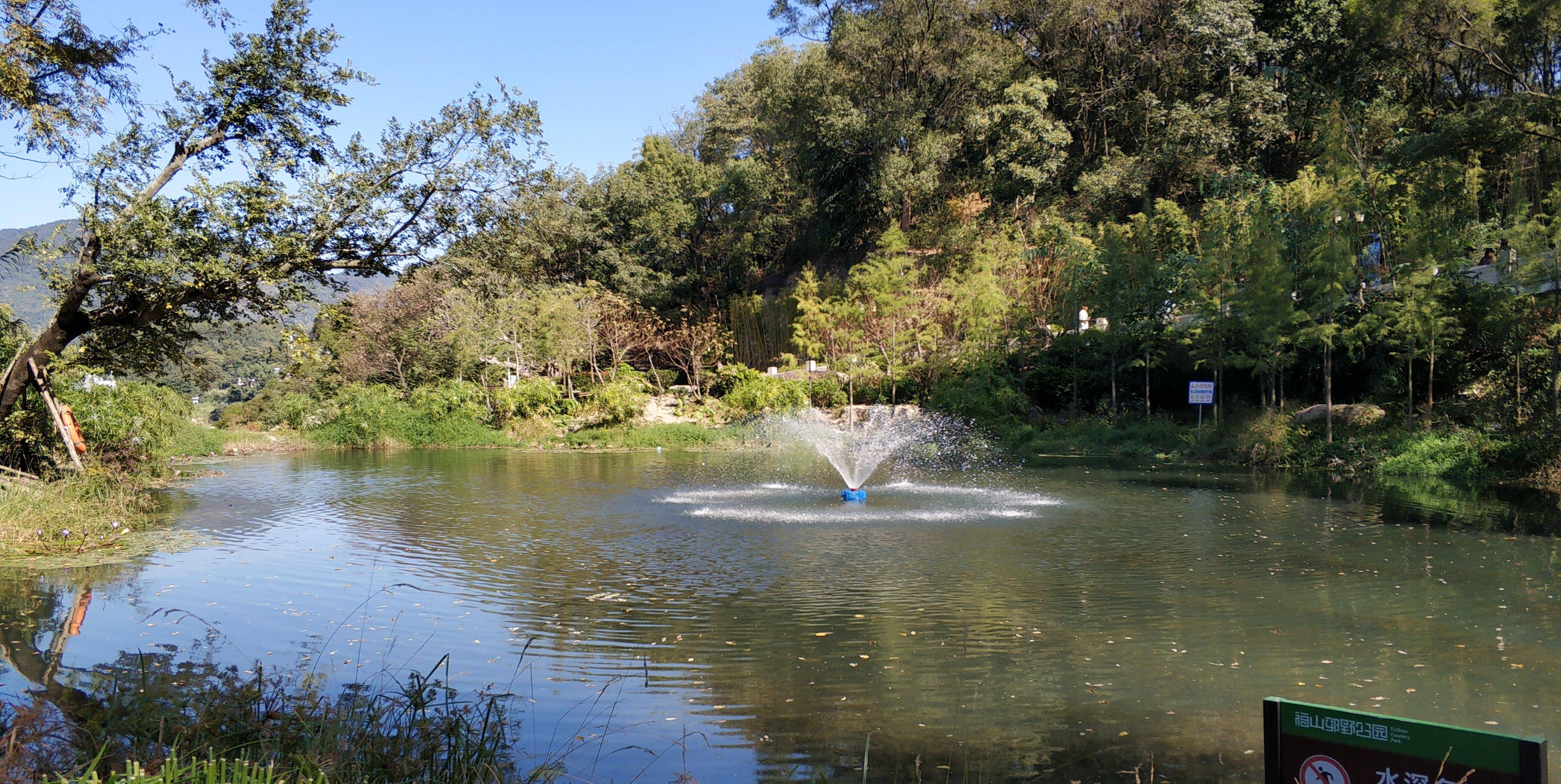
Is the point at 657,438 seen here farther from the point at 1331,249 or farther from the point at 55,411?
the point at 55,411

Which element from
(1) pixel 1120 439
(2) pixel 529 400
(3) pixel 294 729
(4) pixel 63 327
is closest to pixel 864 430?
(1) pixel 1120 439

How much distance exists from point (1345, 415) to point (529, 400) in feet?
73.0

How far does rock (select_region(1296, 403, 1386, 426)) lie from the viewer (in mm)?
20797

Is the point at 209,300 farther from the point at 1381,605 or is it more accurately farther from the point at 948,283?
the point at 948,283

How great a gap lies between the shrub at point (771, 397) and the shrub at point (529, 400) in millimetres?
5877

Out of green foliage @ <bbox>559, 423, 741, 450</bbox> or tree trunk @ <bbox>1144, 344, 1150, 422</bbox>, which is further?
green foliage @ <bbox>559, 423, 741, 450</bbox>

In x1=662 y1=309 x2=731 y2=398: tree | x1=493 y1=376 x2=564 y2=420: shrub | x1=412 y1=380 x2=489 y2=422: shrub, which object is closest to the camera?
x1=493 y1=376 x2=564 y2=420: shrub

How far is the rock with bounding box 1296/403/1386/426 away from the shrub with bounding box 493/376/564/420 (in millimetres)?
20843

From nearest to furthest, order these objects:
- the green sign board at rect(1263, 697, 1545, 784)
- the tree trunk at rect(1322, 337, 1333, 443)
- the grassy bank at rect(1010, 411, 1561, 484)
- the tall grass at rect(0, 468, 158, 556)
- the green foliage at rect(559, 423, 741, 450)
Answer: the green sign board at rect(1263, 697, 1545, 784)
the tall grass at rect(0, 468, 158, 556)
the grassy bank at rect(1010, 411, 1561, 484)
the tree trunk at rect(1322, 337, 1333, 443)
the green foliage at rect(559, 423, 741, 450)

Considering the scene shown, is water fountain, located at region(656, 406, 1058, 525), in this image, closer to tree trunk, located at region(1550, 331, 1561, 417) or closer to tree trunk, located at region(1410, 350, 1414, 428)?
tree trunk, located at region(1410, 350, 1414, 428)

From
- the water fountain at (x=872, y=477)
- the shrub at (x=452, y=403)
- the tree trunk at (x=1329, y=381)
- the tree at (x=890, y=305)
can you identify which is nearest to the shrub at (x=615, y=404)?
the shrub at (x=452, y=403)

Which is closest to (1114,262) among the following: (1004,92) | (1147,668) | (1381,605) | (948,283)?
(948,283)

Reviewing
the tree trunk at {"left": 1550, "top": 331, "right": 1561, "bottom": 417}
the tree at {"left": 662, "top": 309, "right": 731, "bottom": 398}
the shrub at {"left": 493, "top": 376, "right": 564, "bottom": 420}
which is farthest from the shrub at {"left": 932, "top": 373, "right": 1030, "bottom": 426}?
the shrub at {"left": 493, "top": 376, "right": 564, "bottom": 420}

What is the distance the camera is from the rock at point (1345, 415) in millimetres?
20797
